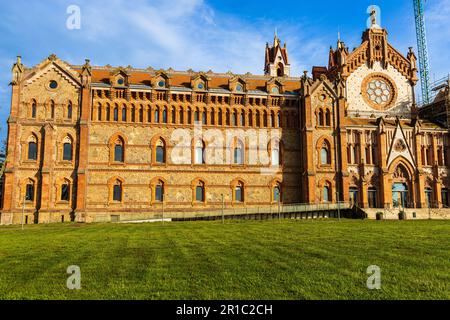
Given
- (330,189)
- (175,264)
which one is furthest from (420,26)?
(175,264)

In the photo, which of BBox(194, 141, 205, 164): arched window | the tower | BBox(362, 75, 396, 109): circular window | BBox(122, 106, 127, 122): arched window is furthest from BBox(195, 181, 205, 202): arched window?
the tower

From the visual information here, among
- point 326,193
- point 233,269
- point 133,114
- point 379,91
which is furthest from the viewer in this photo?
point 379,91

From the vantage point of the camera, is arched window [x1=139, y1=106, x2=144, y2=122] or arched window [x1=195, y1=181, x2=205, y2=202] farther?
arched window [x1=139, y1=106, x2=144, y2=122]

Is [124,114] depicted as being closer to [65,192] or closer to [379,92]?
[65,192]

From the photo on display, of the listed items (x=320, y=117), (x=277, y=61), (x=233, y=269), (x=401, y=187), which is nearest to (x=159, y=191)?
(x=320, y=117)

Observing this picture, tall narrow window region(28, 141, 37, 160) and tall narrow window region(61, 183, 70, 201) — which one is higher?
tall narrow window region(28, 141, 37, 160)

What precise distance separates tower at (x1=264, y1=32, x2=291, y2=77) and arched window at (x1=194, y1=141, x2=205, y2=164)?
35.0 metres

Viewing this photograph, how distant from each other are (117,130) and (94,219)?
999 centimetres

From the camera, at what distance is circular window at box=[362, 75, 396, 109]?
186 ft

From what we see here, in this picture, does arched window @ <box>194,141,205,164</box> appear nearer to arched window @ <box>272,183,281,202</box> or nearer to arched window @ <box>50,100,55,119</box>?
arched window @ <box>272,183,281,202</box>

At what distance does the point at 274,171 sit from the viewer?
47.7 m

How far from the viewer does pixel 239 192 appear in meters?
46.9

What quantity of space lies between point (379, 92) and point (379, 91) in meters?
0.15

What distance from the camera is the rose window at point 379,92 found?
187 ft
